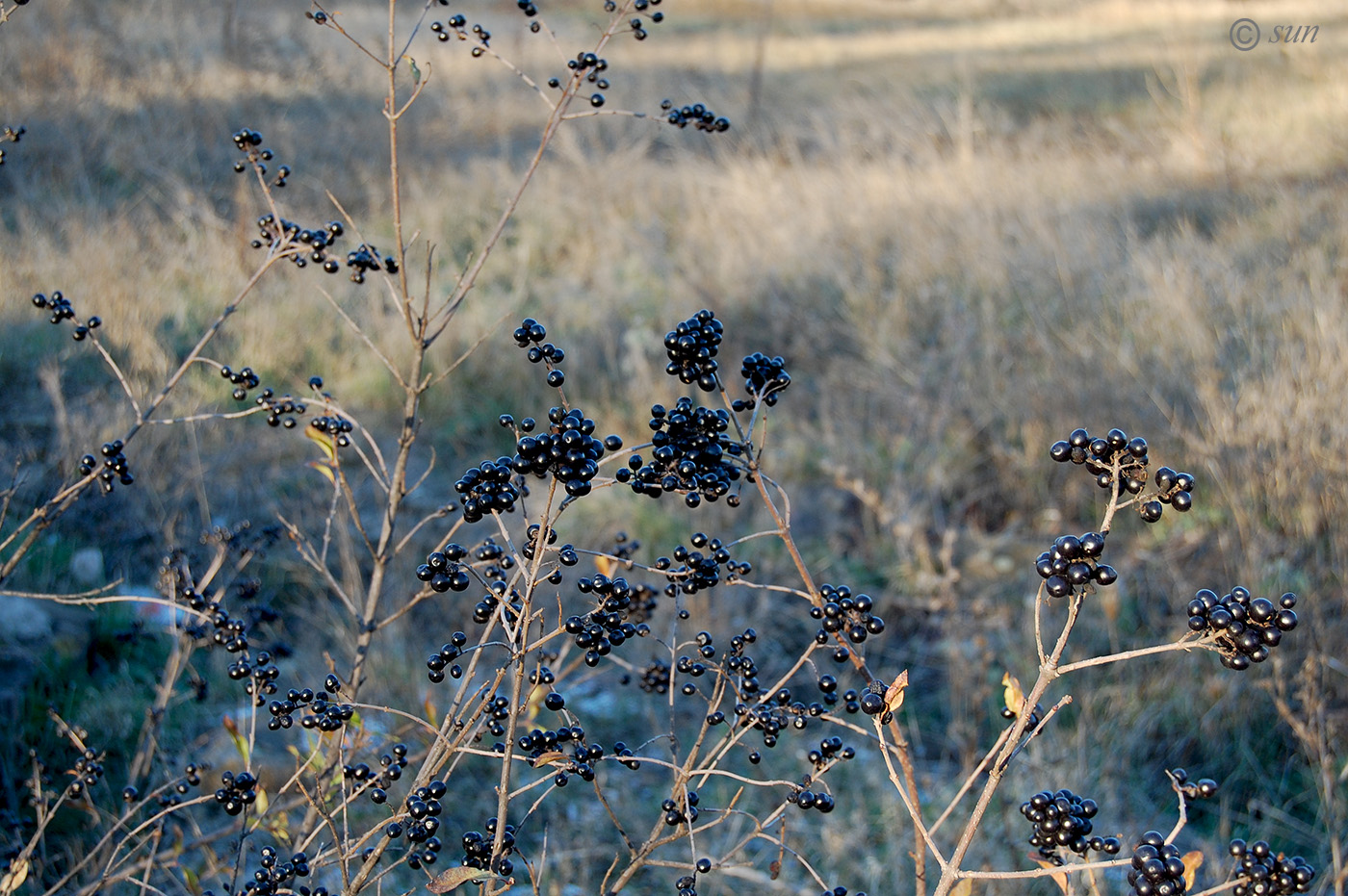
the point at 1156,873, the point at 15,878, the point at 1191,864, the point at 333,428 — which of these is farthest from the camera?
the point at 333,428

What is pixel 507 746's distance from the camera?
1141 millimetres

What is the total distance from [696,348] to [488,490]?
1.08 ft

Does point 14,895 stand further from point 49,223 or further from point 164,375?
point 49,223

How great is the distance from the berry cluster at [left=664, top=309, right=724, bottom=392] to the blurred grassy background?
1.62 meters

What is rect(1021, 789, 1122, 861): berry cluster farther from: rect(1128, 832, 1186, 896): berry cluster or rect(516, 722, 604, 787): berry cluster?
rect(516, 722, 604, 787): berry cluster

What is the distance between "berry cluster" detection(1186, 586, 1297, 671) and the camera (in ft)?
3.20

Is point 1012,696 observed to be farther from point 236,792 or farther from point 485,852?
point 236,792

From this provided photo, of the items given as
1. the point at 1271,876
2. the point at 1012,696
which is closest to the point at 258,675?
the point at 1012,696

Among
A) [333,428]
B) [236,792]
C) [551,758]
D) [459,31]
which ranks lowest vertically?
[236,792]

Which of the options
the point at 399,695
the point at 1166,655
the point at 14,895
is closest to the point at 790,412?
the point at 1166,655

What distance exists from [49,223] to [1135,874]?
7922 millimetres

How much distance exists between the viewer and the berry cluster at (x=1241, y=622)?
0.98m

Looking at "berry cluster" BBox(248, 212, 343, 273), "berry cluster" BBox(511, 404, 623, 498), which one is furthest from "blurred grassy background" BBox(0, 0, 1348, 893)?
"berry cluster" BBox(511, 404, 623, 498)

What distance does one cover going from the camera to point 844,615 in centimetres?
137
